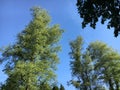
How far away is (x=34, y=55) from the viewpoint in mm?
39625

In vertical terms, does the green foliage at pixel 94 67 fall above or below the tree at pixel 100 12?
above

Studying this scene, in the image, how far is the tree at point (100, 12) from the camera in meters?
17.9

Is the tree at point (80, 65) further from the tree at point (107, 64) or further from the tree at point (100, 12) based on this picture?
the tree at point (100, 12)

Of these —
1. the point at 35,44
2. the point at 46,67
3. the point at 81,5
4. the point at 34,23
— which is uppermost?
the point at 34,23

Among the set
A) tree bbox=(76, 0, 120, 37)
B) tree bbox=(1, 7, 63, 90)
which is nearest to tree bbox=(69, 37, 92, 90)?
tree bbox=(1, 7, 63, 90)

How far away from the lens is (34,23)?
41.2 meters

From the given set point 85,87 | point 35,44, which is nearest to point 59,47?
point 35,44

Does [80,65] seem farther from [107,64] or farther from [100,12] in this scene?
[100,12]

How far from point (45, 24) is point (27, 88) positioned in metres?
9.73

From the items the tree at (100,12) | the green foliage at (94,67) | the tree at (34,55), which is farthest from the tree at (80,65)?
the tree at (100,12)

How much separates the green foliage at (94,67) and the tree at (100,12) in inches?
1591

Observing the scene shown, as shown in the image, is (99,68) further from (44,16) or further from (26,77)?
(26,77)

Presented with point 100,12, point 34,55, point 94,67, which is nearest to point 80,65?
point 94,67

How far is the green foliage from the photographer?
2334 inches
